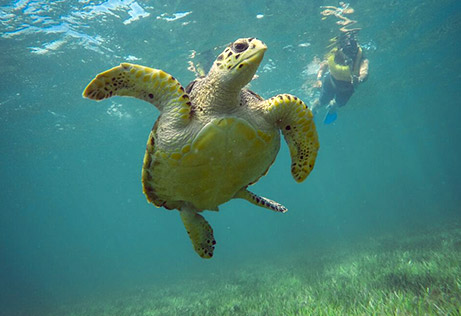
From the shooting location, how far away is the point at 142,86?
109 inches

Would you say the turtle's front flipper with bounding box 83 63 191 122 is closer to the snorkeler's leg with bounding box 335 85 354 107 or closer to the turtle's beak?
the turtle's beak

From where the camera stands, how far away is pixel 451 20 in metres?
15.3

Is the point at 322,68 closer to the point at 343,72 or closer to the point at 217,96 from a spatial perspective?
the point at 343,72

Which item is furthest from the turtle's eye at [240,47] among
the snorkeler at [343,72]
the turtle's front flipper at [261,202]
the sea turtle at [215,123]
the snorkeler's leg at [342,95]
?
the snorkeler's leg at [342,95]

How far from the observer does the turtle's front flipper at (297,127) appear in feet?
9.00

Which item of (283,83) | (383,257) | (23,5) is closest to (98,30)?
(23,5)

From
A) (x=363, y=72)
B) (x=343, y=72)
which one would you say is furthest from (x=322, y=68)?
(x=343, y=72)

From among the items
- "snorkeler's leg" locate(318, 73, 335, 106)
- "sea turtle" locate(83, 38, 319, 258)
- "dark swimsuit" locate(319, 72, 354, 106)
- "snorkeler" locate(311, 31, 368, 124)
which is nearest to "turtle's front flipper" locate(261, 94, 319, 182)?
"sea turtle" locate(83, 38, 319, 258)

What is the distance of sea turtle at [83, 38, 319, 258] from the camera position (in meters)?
2.65

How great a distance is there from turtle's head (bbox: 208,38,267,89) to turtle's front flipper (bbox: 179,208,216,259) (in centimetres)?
208

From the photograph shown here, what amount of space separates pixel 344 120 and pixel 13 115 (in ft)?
108

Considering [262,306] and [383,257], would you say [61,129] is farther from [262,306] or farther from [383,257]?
[383,257]

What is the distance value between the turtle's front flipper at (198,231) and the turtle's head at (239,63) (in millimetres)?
2084

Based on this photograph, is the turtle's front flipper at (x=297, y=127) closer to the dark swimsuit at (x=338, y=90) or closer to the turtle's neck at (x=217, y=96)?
the turtle's neck at (x=217, y=96)
